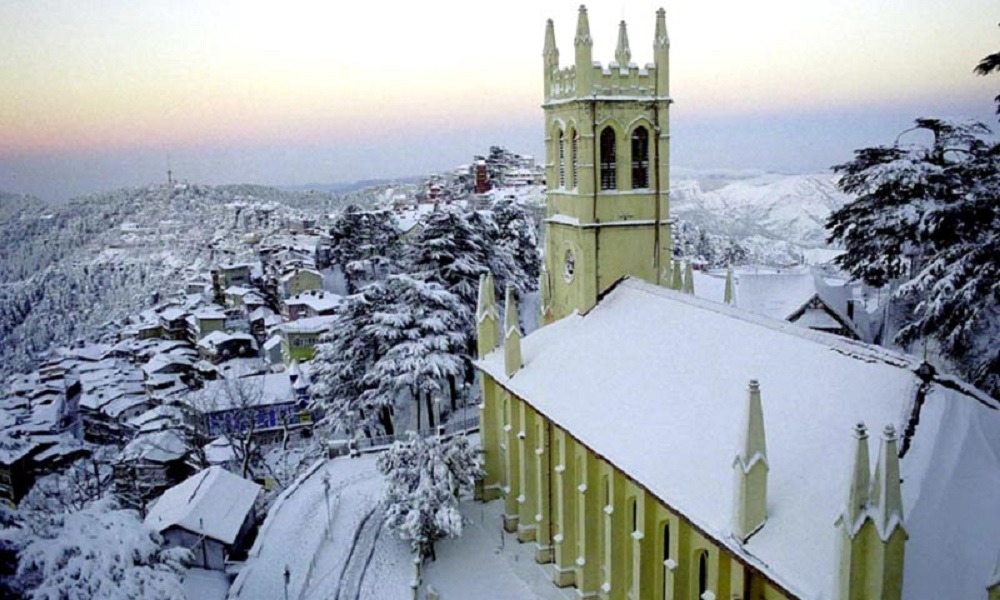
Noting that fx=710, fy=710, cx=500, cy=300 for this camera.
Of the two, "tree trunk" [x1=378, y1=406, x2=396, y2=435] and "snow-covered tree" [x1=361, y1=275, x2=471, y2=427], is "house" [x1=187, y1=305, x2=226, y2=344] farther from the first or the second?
"snow-covered tree" [x1=361, y1=275, x2=471, y2=427]

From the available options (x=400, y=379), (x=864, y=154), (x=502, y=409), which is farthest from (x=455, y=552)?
(x=864, y=154)

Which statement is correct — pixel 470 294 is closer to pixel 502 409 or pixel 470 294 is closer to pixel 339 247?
pixel 502 409

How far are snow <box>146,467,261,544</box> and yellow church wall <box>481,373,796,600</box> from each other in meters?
8.13

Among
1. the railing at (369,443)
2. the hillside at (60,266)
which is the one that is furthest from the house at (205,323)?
the railing at (369,443)

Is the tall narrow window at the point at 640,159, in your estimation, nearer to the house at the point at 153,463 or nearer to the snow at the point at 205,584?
the snow at the point at 205,584

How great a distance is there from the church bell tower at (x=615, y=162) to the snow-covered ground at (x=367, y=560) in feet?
25.7

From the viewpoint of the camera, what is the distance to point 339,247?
6178 cm

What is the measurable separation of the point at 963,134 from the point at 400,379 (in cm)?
2077

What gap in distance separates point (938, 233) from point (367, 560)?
17.6 meters

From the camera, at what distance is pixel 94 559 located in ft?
31.1

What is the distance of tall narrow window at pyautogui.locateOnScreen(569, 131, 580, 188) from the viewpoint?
834 inches

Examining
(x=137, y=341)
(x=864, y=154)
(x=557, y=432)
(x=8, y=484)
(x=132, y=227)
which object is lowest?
(x=137, y=341)

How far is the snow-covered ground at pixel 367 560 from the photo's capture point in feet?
63.9

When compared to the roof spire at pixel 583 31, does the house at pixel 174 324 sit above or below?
below
